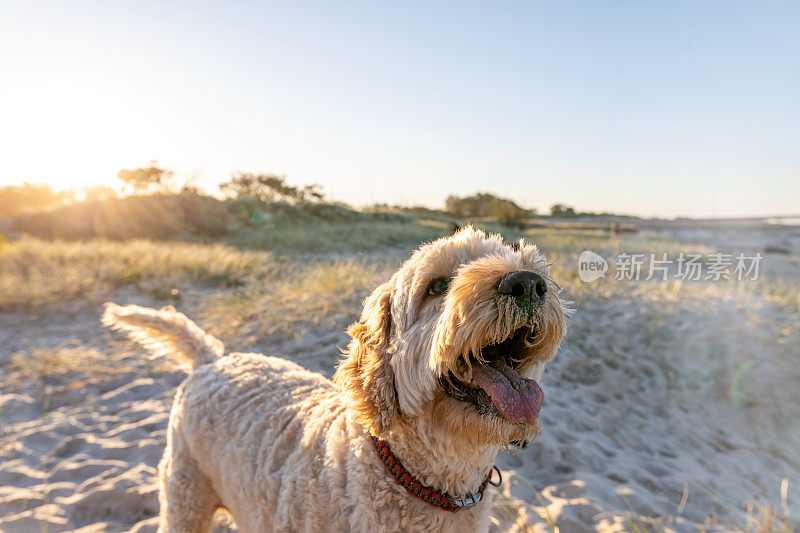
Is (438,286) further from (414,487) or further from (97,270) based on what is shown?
(97,270)

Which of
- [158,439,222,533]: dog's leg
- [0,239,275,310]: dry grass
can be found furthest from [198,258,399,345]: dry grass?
[158,439,222,533]: dog's leg

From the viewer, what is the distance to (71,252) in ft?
33.6

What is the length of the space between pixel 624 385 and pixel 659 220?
766 inches

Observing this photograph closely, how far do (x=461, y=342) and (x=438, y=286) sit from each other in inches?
13.5

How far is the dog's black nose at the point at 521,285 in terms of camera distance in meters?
1.50

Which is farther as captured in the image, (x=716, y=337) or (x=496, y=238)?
(x=716, y=337)

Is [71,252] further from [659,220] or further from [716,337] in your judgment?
[659,220]

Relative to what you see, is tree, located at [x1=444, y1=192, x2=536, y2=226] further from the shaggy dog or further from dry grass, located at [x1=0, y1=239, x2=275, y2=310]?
the shaggy dog

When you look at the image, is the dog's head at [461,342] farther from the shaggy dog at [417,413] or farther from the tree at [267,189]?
the tree at [267,189]

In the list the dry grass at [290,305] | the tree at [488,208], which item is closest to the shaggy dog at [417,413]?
the dry grass at [290,305]

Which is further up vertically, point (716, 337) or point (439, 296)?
point (439, 296)

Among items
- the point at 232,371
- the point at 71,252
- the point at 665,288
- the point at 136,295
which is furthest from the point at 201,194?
the point at 232,371

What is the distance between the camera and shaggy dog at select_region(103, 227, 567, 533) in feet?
5.06

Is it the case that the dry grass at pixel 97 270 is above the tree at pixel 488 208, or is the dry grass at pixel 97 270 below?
below
